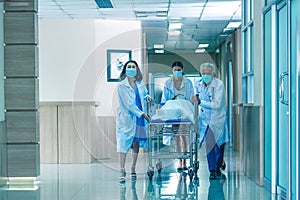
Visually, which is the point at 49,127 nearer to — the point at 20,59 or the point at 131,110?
the point at 20,59

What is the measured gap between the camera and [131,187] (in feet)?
20.9

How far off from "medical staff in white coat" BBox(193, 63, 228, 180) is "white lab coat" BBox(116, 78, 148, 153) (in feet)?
2.45

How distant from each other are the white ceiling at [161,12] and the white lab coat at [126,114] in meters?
3.42

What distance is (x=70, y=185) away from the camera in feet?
22.0

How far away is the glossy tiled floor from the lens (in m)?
5.73

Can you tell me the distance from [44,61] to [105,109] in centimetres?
145

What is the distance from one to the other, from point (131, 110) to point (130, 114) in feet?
0.42

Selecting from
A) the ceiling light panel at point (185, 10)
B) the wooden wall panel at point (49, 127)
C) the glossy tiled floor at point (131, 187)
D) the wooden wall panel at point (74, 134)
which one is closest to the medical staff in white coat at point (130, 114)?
the glossy tiled floor at point (131, 187)

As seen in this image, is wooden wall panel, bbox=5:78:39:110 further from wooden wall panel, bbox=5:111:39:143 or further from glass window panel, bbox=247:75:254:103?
glass window panel, bbox=247:75:254:103

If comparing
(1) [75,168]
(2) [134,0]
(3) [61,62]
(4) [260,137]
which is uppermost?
(2) [134,0]

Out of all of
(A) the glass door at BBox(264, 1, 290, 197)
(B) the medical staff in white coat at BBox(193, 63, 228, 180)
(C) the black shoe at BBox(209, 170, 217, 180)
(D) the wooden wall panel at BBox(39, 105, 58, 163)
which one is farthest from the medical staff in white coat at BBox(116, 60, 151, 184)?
(D) the wooden wall panel at BBox(39, 105, 58, 163)

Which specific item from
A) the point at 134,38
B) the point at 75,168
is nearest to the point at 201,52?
the point at 134,38

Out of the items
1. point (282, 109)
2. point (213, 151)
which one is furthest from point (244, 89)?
point (282, 109)

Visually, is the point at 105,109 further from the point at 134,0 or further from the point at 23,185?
the point at 23,185
